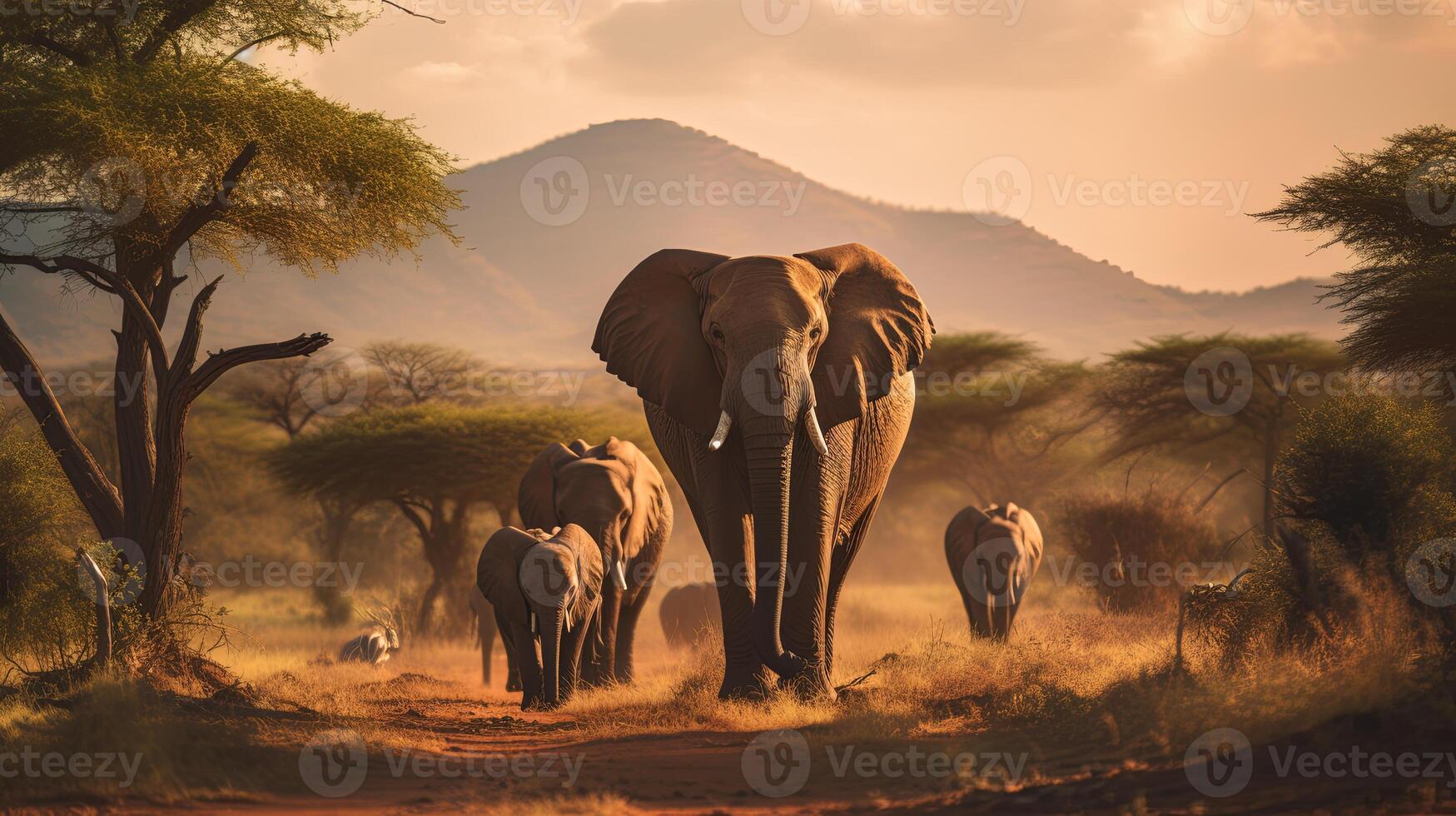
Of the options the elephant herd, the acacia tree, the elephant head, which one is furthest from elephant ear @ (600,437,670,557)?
the acacia tree

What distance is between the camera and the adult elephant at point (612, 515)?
15.7m

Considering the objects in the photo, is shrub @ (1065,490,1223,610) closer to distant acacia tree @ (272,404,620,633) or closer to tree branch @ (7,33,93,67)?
distant acacia tree @ (272,404,620,633)

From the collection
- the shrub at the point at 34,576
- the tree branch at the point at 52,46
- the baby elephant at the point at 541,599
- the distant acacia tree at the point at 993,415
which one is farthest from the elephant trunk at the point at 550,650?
the distant acacia tree at the point at 993,415

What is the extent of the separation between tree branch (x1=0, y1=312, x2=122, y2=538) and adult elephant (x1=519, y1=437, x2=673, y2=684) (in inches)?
193

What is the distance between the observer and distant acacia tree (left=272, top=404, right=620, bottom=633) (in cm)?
2633

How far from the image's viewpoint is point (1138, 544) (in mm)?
23750

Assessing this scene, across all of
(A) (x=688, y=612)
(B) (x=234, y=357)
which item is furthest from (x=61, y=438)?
(A) (x=688, y=612)

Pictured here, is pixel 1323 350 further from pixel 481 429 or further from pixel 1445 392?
pixel 481 429

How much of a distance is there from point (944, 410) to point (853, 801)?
2718 cm

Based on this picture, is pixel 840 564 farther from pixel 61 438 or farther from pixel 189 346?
pixel 61 438

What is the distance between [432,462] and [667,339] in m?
15.1

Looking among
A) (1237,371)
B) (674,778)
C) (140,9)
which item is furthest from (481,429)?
(674,778)

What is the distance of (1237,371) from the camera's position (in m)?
28.3

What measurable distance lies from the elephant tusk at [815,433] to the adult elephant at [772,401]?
0.02 meters
